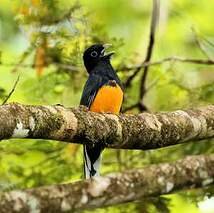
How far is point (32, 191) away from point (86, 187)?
28 centimetres

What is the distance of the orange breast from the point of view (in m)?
6.00

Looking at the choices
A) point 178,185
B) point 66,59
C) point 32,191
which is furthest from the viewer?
point 66,59

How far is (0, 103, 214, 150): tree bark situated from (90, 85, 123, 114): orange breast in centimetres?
146

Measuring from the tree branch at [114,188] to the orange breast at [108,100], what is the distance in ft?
8.93

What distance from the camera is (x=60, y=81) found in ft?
23.2

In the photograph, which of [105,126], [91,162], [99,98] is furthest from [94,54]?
[105,126]

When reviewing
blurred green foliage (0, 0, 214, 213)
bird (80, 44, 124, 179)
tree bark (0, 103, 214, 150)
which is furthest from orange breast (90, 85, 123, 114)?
tree bark (0, 103, 214, 150)

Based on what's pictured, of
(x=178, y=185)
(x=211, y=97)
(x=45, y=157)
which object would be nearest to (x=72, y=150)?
(x=45, y=157)

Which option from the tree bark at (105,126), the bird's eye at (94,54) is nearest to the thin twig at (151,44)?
the bird's eye at (94,54)

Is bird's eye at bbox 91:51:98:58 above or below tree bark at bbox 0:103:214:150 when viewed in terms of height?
above

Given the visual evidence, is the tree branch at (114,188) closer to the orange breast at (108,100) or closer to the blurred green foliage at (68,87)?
the blurred green foliage at (68,87)

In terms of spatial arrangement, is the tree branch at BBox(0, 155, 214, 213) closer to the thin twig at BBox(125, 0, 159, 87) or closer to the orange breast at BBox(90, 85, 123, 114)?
the orange breast at BBox(90, 85, 123, 114)

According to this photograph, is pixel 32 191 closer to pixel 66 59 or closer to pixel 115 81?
pixel 115 81

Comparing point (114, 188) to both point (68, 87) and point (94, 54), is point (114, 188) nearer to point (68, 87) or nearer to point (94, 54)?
point (94, 54)
